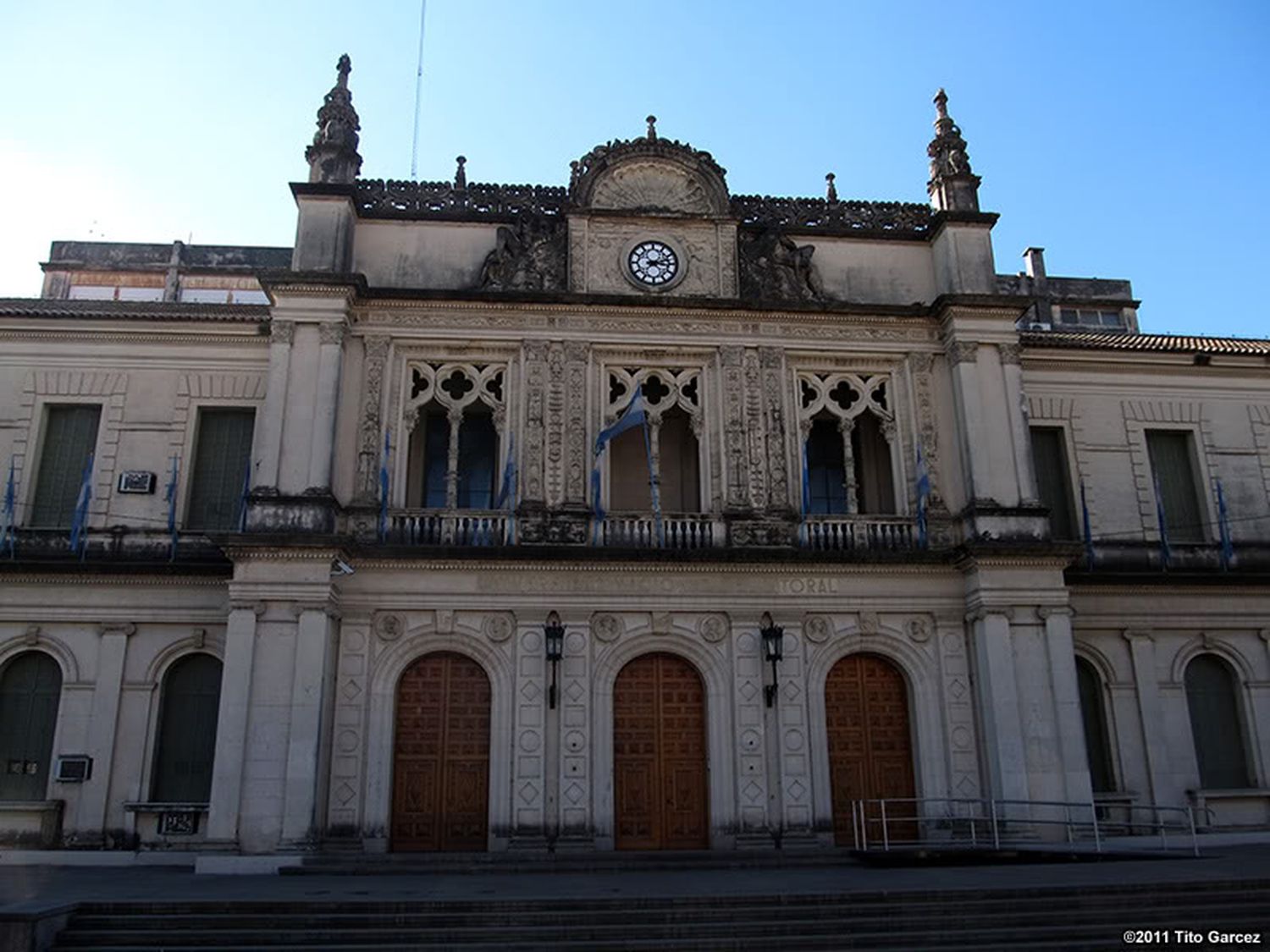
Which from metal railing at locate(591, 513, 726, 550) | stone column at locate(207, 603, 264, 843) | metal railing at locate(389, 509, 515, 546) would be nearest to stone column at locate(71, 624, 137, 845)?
stone column at locate(207, 603, 264, 843)

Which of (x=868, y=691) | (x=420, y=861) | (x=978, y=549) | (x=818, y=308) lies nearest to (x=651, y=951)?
(x=420, y=861)

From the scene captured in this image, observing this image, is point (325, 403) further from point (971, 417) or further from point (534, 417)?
point (971, 417)

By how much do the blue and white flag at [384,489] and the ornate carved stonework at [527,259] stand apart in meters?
3.98

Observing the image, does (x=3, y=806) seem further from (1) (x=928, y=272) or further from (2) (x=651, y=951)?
(1) (x=928, y=272)

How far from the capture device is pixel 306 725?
19.0 m

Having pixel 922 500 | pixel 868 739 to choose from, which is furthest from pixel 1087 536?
pixel 868 739

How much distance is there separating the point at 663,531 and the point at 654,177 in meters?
8.25

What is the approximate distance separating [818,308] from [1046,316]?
24.1 m

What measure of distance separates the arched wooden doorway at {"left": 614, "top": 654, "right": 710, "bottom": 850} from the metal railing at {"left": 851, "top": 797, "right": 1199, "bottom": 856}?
3188 millimetres

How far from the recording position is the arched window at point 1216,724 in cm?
2333

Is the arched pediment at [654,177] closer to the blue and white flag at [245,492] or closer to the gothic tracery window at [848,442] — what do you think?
the gothic tracery window at [848,442]

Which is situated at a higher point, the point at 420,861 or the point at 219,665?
the point at 219,665

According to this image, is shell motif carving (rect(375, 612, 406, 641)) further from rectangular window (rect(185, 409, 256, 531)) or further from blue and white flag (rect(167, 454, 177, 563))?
blue and white flag (rect(167, 454, 177, 563))

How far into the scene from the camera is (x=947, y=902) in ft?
45.2
